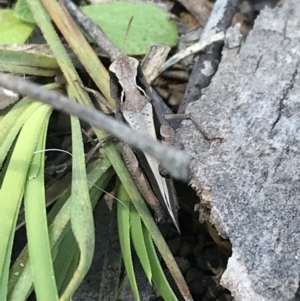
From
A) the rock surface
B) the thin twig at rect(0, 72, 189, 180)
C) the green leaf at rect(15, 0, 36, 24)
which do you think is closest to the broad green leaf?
the rock surface

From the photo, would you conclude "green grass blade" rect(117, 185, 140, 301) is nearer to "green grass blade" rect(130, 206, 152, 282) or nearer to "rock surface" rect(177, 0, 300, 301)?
"green grass blade" rect(130, 206, 152, 282)

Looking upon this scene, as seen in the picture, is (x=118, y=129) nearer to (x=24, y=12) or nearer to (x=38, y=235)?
(x=38, y=235)

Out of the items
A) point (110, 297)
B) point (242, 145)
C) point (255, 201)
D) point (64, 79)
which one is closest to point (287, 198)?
point (255, 201)

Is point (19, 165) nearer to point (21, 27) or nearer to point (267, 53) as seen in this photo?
point (21, 27)

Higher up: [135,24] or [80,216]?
[135,24]

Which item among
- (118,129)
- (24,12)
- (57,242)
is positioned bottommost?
(57,242)

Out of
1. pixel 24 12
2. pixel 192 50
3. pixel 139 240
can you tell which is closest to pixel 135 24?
pixel 192 50
